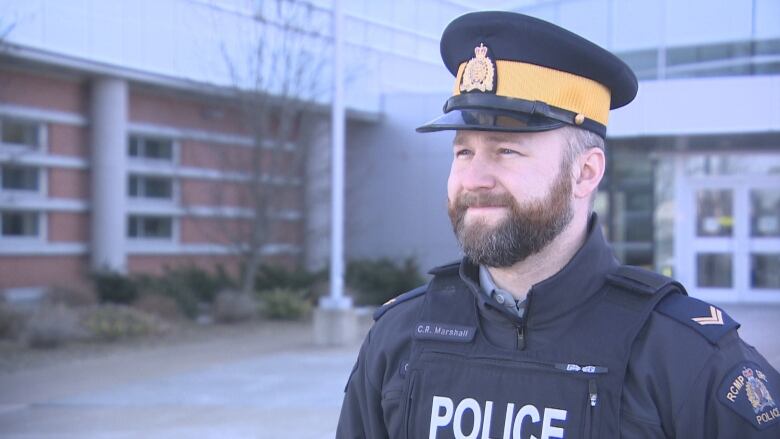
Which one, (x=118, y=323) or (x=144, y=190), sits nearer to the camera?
(x=118, y=323)

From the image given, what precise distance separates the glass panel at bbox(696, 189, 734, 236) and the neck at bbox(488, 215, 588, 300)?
49.1 ft

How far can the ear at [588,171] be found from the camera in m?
2.06

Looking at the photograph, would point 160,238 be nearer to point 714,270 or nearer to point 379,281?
point 379,281

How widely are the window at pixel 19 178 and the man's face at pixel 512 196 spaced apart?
1474 cm

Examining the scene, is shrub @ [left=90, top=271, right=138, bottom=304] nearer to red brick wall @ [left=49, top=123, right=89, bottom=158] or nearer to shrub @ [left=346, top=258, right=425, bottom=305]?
red brick wall @ [left=49, top=123, right=89, bottom=158]

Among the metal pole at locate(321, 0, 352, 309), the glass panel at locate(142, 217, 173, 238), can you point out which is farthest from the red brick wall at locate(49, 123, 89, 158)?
the metal pole at locate(321, 0, 352, 309)

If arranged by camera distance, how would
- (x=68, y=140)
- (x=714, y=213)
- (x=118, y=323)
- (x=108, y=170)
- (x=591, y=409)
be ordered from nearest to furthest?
(x=591, y=409) < (x=118, y=323) < (x=714, y=213) < (x=68, y=140) < (x=108, y=170)

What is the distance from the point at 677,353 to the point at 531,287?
1.19 feet

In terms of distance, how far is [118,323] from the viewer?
41.3ft

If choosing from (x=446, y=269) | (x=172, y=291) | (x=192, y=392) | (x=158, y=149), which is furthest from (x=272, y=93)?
(x=446, y=269)

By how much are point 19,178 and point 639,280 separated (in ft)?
50.6

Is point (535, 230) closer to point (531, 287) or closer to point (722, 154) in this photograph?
point (531, 287)

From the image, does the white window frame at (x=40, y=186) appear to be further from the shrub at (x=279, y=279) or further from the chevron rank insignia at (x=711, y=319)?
the chevron rank insignia at (x=711, y=319)

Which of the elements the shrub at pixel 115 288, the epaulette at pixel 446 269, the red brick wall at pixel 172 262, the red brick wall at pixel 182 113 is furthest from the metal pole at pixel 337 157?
the epaulette at pixel 446 269
